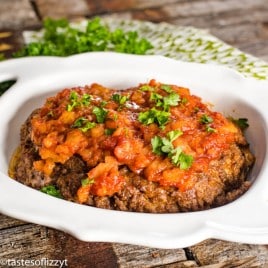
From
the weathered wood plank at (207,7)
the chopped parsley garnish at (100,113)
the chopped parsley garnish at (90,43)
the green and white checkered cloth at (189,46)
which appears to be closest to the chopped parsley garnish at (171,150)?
the chopped parsley garnish at (100,113)

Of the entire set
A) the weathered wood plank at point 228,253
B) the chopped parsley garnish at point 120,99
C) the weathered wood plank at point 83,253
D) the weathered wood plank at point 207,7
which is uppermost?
the chopped parsley garnish at point 120,99

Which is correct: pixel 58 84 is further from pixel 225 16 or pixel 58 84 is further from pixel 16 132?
pixel 225 16

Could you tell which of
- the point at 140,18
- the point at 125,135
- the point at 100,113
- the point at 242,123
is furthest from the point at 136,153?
the point at 140,18

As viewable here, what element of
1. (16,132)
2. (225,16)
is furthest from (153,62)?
(225,16)

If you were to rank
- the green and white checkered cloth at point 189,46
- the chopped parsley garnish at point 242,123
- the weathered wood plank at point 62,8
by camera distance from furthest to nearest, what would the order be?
the weathered wood plank at point 62,8, the green and white checkered cloth at point 189,46, the chopped parsley garnish at point 242,123

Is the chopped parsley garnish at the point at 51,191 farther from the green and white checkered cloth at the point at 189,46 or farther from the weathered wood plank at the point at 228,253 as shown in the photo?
the green and white checkered cloth at the point at 189,46

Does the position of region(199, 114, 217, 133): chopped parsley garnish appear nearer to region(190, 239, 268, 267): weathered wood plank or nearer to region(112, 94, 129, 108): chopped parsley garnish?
region(112, 94, 129, 108): chopped parsley garnish
